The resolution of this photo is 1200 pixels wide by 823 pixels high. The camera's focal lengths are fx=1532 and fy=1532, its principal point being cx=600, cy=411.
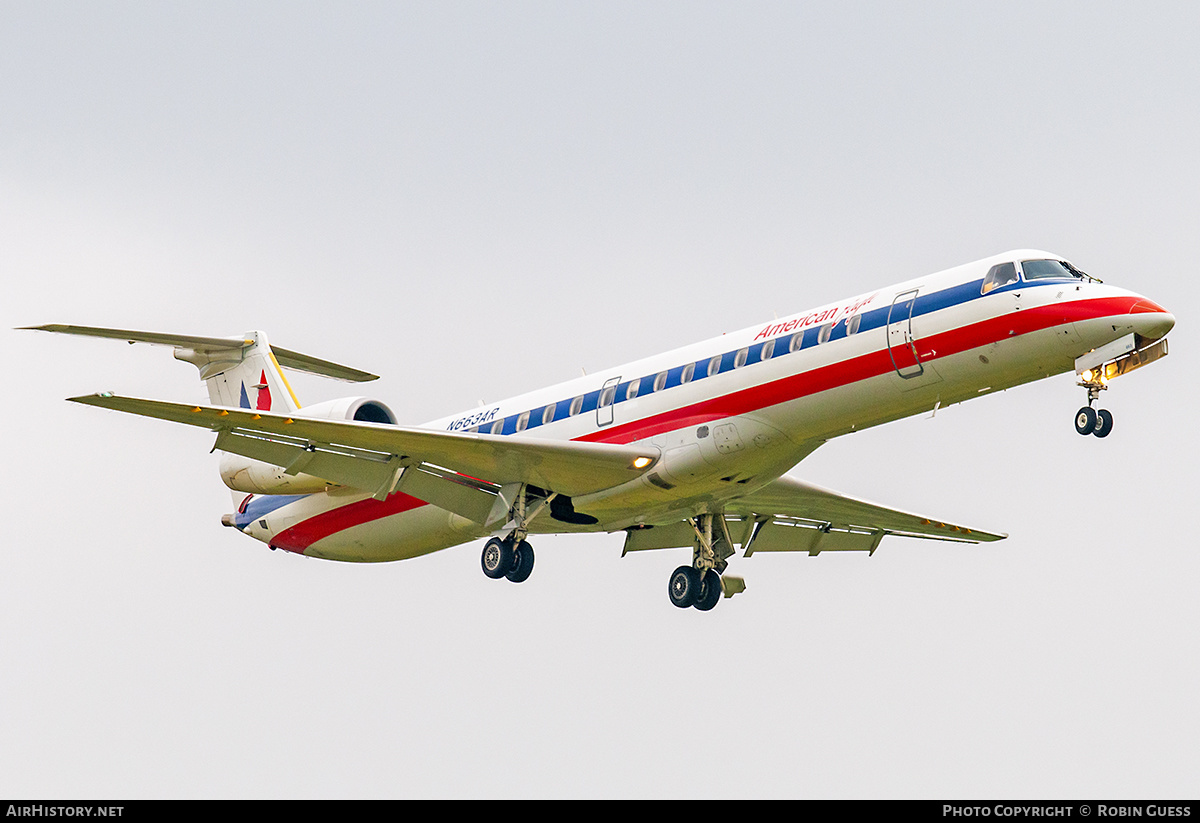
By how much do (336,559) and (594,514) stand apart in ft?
21.0

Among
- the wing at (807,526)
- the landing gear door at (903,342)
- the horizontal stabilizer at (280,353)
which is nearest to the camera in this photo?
the landing gear door at (903,342)

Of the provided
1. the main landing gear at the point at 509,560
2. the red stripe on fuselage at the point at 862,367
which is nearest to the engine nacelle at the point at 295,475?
the main landing gear at the point at 509,560

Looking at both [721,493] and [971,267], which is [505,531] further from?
[971,267]

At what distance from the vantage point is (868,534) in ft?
99.7

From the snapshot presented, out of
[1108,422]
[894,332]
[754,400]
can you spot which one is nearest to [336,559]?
[754,400]

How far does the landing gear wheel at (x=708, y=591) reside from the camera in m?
27.4

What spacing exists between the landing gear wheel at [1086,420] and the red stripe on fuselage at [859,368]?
1.27 metres

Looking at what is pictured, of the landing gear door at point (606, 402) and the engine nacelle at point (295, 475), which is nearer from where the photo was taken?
the landing gear door at point (606, 402)

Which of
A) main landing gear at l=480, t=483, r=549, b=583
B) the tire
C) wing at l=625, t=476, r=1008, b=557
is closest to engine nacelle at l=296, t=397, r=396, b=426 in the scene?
→ main landing gear at l=480, t=483, r=549, b=583

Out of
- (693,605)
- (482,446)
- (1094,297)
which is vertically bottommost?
(693,605)

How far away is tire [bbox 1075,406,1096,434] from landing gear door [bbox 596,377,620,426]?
25.0 ft

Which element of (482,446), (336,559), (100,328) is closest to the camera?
(482,446)

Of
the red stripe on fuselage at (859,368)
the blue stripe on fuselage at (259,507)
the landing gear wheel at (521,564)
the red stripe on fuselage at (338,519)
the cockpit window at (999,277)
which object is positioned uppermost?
the cockpit window at (999,277)

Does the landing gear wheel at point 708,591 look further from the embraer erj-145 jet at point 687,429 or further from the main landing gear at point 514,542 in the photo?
the main landing gear at point 514,542
